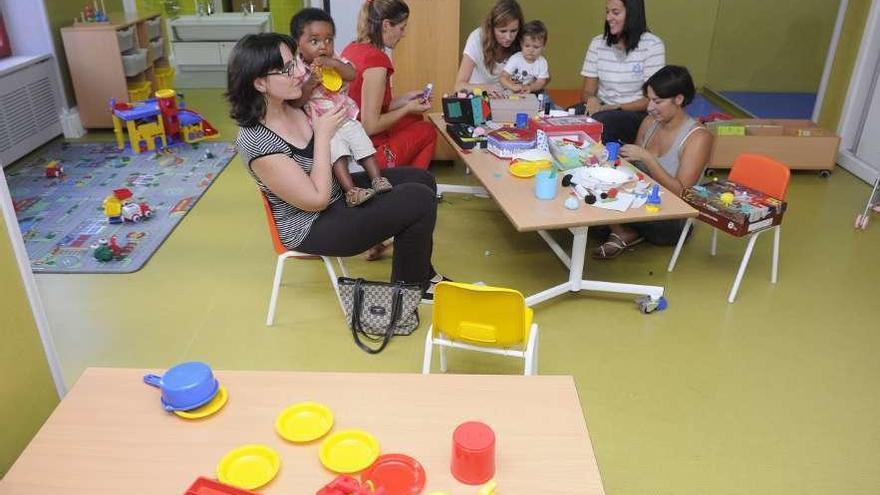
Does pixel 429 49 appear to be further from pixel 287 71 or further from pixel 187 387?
pixel 187 387

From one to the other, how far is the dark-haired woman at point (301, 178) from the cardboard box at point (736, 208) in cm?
131

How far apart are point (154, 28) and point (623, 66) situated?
4.98 metres

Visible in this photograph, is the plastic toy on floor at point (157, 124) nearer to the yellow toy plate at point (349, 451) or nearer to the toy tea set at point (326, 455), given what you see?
the toy tea set at point (326, 455)

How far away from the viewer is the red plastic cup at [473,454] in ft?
3.91

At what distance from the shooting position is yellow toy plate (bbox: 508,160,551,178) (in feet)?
9.46

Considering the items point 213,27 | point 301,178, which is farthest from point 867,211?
point 213,27

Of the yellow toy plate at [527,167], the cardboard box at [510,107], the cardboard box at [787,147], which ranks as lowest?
the cardboard box at [787,147]

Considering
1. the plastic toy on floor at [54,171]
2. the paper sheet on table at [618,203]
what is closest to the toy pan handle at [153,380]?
the paper sheet on table at [618,203]

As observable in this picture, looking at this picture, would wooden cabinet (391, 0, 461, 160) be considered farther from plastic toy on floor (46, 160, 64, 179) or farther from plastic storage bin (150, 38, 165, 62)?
plastic storage bin (150, 38, 165, 62)

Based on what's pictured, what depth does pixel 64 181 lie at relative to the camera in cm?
449

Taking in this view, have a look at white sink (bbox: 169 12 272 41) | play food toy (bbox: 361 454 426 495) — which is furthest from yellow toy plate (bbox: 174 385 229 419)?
white sink (bbox: 169 12 272 41)

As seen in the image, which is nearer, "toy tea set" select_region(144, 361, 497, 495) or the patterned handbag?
"toy tea set" select_region(144, 361, 497, 495)

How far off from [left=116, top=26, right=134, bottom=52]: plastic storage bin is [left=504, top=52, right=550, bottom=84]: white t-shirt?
3.59 meters

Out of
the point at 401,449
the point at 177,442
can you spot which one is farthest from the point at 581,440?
the point at 177,442
